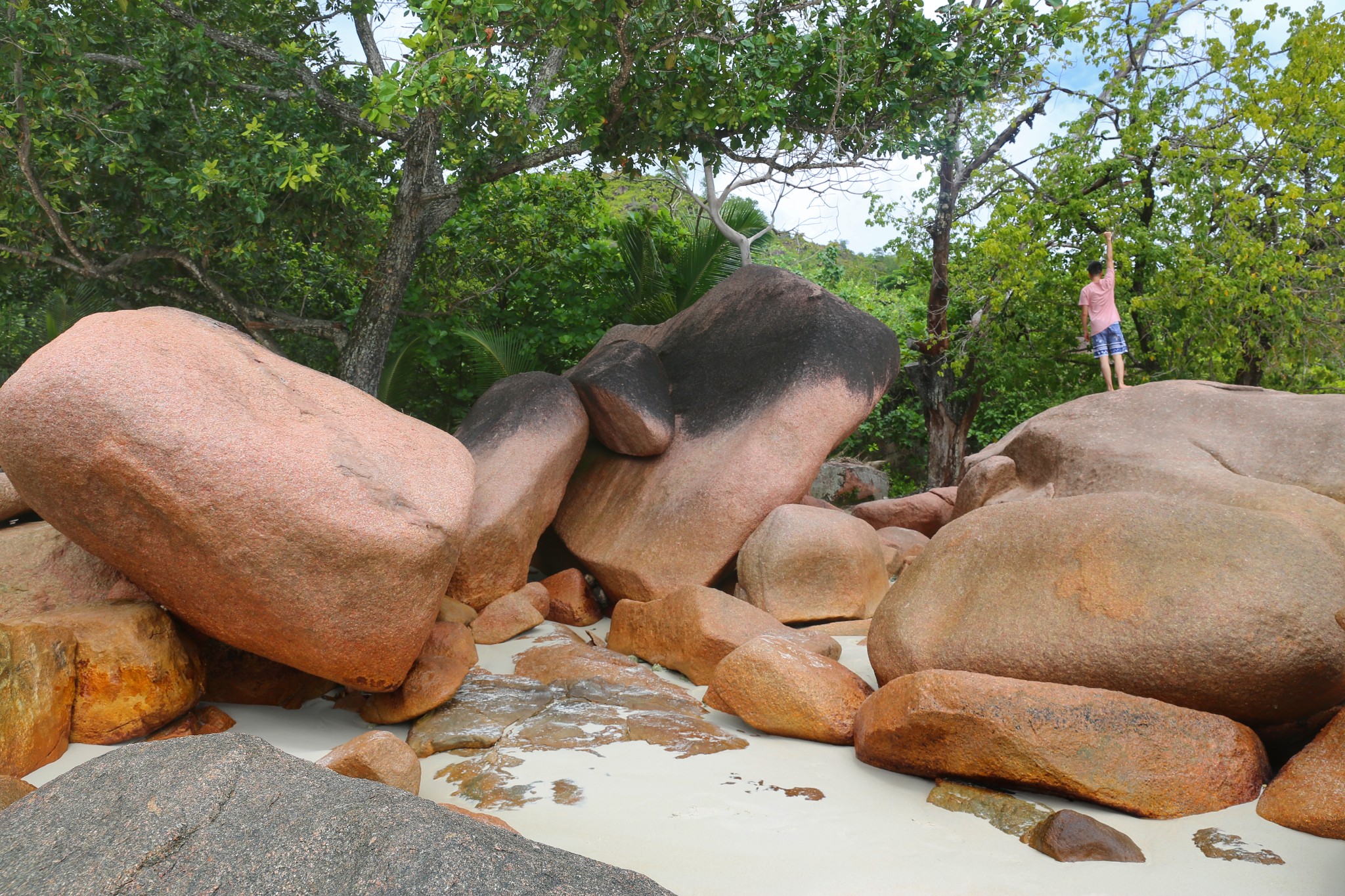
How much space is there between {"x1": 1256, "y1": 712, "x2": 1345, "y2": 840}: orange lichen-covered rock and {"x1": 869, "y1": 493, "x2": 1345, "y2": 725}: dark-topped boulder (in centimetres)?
29

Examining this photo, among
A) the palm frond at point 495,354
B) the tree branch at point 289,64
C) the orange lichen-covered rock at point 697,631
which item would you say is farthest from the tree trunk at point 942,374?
the orange lichen-covered rock at point 697,631

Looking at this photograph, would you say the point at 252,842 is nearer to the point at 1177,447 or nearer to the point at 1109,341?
the point at 1177,447

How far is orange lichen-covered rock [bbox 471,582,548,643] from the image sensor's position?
250 inches

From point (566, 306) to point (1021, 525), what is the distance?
854 cm

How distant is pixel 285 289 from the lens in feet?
34.9

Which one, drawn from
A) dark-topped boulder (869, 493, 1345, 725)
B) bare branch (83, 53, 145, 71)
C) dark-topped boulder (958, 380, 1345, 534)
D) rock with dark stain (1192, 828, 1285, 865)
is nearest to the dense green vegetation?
bare branch (83, 53, 145, 71)

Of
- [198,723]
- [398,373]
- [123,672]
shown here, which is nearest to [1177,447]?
[198,723]

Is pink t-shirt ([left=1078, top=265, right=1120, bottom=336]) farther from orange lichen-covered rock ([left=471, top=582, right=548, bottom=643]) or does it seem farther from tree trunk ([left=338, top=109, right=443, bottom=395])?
→ tree trunk ([left=338, top=109, right=443, bottom=395])

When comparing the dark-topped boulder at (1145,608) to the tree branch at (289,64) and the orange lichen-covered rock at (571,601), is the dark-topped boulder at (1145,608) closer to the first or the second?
the orange lichen-covered rock at (571,601)

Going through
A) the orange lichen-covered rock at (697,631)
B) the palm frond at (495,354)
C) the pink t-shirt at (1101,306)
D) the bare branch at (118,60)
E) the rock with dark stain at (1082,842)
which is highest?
the bare branch at (118,60)

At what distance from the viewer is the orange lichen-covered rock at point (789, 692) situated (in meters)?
4.44

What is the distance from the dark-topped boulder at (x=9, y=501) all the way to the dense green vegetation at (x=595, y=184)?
2928 mm

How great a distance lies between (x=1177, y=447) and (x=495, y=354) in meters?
7.33

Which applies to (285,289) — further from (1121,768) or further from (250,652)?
(1121,768)
